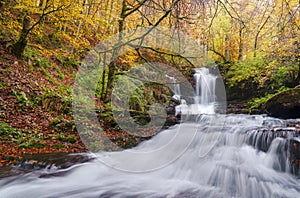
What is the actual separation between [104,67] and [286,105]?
23.3 feet

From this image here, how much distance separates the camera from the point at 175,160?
18.4ft

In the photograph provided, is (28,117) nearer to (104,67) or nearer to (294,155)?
(104,67)

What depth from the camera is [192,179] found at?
4.60 meters

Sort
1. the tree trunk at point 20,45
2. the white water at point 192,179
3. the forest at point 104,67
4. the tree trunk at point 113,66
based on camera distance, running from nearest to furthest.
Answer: the white water at point 192,179
the forest at point 104,67
the tree trunk at point 113,66
the tree trunk at point 20,45

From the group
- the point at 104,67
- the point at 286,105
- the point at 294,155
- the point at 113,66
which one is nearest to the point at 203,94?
the point at 286,105

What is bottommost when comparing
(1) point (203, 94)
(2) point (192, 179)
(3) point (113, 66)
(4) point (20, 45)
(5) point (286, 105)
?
(2) point (192, 179)

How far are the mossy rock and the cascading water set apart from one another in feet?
8.40

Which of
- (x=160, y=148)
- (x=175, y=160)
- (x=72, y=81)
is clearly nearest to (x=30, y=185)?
(x=175, y=160)

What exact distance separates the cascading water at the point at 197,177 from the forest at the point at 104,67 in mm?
1055

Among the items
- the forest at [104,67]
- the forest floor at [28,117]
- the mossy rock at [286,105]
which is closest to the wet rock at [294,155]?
the forest at [104,67]

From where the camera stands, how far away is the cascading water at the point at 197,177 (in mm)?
3691

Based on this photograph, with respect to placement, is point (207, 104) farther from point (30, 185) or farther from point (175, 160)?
point (30, 185)

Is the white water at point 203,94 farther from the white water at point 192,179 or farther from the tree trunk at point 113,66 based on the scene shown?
the white water at point 192,179

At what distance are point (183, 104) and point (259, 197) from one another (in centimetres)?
886
